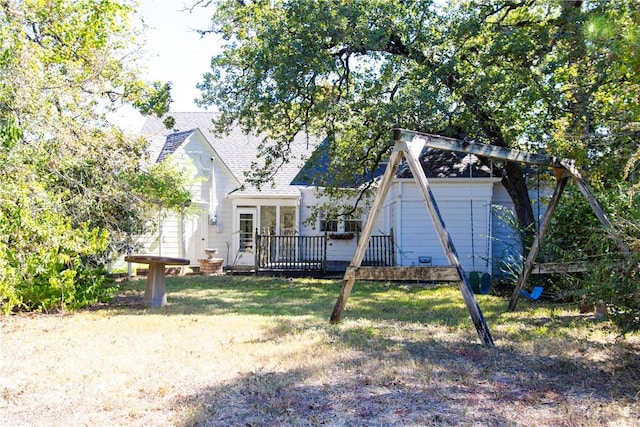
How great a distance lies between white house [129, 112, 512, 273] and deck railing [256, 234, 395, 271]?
0.43 m

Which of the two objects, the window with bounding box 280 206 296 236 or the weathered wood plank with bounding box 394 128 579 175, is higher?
the weathered wood plank with bounding box 394 128 579 175

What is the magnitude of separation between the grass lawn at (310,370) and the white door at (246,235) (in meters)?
10.6

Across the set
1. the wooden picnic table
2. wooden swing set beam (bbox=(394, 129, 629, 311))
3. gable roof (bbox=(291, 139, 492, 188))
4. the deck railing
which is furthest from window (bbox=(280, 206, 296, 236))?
wooden swing set beam (bbox=(394, 129, 629, 311))

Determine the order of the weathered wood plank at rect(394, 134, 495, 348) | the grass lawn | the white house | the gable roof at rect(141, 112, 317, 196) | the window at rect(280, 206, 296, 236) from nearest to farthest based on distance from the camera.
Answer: the grass lawn < the weathered wood plank at rect(394, 134, 495, 348) < the white house < the gable roof at rect(141, 112, 317, 196) < the window at rect(280, 206, 296, 236)

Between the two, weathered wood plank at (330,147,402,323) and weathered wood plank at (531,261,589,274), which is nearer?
weathered wood plank at (330,147,402,323)

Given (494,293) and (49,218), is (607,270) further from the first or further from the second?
(494,293)

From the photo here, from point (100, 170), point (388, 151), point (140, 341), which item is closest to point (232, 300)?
point (100, 170)

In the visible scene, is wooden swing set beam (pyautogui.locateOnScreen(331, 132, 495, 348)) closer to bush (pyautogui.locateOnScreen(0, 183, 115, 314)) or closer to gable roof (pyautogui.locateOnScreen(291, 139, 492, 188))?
bush (pyautogui.locateOnScreen(0, 183, 115, 314))

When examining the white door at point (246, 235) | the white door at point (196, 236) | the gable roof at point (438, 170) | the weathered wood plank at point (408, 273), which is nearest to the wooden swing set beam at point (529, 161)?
the weathered wood plank at point (408, 273)

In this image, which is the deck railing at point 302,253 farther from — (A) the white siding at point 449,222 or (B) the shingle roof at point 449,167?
(B) the shingle roof at point 449,167

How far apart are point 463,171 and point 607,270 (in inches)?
436

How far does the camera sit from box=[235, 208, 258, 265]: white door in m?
19.1

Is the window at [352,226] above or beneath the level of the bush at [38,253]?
above

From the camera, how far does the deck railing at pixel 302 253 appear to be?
16219 mm
